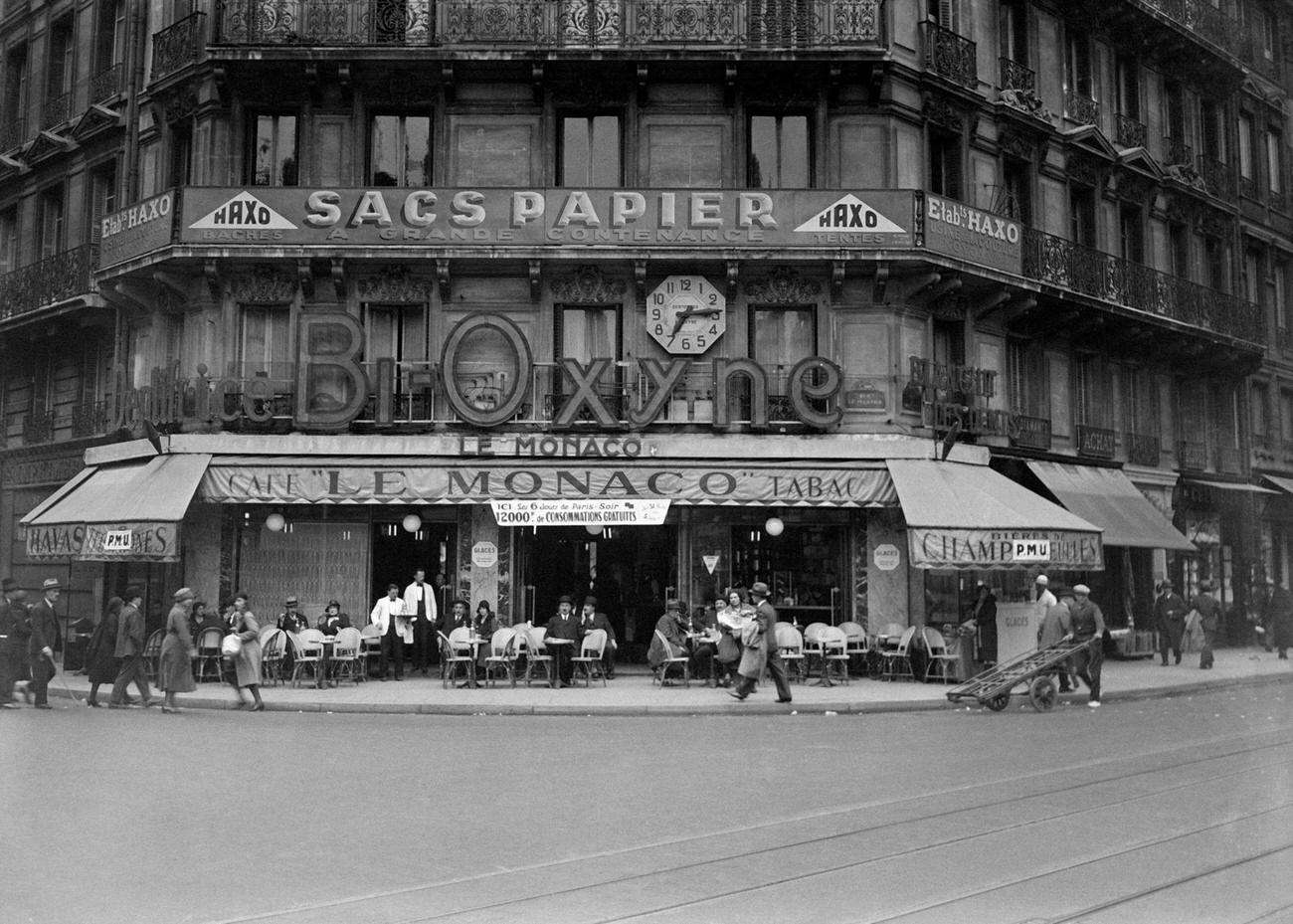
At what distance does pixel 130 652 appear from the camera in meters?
16.8

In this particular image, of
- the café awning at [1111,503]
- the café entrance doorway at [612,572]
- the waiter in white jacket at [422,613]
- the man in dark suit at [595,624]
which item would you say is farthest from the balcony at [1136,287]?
the waiter in white jacket at [422,613]

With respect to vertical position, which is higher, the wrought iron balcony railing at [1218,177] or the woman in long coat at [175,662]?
the wrought iron balcony railing at [1218,177]

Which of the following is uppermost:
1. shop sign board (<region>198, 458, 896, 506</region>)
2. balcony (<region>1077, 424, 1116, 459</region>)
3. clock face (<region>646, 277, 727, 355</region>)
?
clock face (<region>646, 277, 727, 355</region>)

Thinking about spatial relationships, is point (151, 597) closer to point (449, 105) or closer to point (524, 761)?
point (449, 105)

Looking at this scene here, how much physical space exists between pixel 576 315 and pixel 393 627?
605cm

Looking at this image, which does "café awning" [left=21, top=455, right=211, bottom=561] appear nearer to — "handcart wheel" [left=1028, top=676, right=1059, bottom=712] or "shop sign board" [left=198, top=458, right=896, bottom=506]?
"shop sign board" [left=198, top=458, right=896, bottom=506]

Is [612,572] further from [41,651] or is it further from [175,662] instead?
[41,651]

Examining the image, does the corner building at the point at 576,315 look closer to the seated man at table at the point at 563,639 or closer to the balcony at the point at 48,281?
the seated man at table at the point at 563,639

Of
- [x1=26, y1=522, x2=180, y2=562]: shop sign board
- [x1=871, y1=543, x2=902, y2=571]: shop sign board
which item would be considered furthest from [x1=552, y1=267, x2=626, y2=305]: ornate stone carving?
[x1=26, y1=522, x2=180, y2=562]: shop sign board

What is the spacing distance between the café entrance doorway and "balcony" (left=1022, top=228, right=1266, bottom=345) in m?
8.76

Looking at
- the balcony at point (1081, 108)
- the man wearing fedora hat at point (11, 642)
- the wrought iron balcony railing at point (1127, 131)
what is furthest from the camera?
the wrought iron balcony railing at point (1127, 131)

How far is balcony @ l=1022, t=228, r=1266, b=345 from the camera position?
79.8 ft

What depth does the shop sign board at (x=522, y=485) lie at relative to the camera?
20.8 m

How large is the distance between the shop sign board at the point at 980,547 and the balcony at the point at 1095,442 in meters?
5.76
